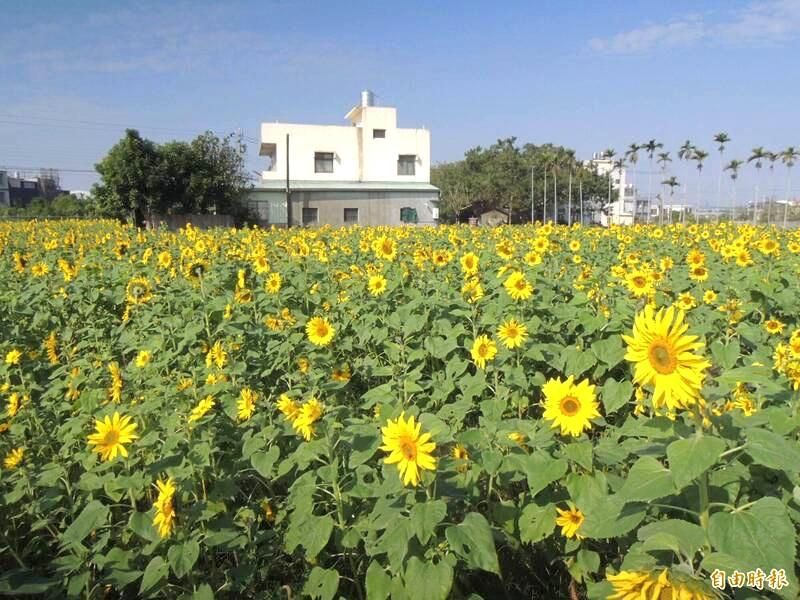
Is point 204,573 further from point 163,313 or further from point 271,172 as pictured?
point 271,172

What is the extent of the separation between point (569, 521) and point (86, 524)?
1.34 m

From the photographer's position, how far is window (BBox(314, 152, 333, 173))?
31.3m

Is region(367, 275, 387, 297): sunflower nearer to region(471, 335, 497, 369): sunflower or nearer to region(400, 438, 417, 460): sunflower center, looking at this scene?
region(471, 335, 497, 369): sunflower

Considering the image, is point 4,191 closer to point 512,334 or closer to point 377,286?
point 377,286

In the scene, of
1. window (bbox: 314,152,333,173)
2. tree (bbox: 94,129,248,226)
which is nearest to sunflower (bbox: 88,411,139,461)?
tree (bbox: 94,129,248,226)

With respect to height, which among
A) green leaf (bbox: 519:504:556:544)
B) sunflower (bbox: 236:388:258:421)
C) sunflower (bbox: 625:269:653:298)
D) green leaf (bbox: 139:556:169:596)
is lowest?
green leaf (bbox: 139:556:169:596)

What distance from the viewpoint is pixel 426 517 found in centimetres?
129

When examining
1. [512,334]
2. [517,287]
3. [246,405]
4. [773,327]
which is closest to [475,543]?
[246,405]

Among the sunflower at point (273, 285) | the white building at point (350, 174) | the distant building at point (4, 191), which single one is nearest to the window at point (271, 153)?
the white building at point (350, 174)

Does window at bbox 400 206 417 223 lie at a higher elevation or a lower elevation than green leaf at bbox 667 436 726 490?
higher

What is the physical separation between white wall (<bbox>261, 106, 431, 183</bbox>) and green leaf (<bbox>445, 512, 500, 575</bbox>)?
31.1 m

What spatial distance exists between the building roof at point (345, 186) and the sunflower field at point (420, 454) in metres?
27.0

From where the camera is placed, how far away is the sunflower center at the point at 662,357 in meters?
1.16

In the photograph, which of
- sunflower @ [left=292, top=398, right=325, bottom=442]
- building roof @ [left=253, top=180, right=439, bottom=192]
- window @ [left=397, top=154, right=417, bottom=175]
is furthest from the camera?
window @ [left=397, top=154, right=417, bottom=175]
